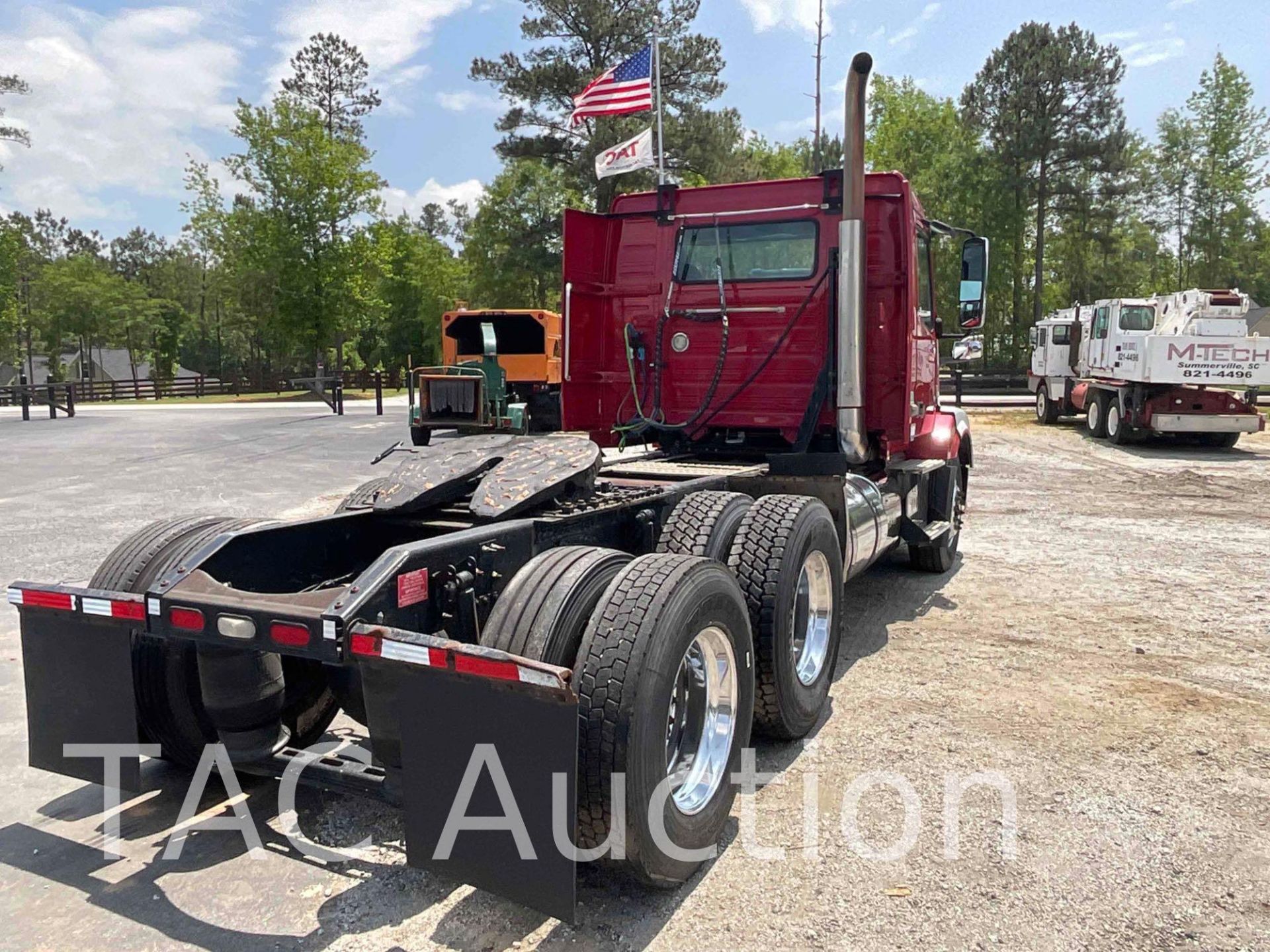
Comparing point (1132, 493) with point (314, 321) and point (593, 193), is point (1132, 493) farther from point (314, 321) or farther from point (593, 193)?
point (314, 321)

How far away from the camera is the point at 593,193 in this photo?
35.5 meters

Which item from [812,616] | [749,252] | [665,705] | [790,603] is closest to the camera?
[665,705]

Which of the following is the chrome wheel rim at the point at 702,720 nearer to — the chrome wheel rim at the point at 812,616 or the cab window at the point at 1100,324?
the chrome wheel rim at the point at 812,616

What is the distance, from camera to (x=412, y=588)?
9.52 feet

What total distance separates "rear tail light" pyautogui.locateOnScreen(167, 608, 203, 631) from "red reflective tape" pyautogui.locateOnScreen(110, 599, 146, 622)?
100 mm

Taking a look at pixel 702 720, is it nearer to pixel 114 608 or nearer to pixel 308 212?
pixel 114 608

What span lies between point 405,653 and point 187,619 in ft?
2.80

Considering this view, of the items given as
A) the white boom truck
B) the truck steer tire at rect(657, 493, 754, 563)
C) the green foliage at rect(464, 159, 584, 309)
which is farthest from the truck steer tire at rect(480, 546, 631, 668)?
the green foliage at rect(464, 159, 584, 309)

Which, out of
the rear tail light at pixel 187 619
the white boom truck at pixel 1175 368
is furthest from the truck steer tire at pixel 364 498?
the white boom truck at pixel 1175 368

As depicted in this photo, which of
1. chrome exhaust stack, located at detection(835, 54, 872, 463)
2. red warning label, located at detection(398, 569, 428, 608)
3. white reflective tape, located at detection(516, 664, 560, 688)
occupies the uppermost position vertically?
chrome exhaust stack, located at detection(835, 54, 872, 463)

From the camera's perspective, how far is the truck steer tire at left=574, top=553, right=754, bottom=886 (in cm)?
266

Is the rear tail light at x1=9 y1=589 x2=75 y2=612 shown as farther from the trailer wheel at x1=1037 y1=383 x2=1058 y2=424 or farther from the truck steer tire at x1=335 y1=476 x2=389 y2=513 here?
the trailer wheel at x1=1037 y1=383 x2=1058 y2=424

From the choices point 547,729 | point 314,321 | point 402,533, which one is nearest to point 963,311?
point 402,533

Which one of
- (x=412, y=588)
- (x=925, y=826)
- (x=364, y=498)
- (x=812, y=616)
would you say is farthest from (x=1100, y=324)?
(x=412, y=588)
